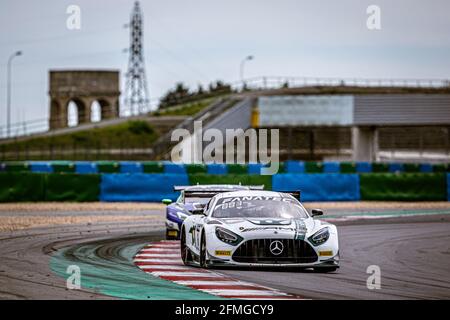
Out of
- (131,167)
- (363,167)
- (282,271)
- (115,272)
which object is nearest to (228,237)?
(282,271)

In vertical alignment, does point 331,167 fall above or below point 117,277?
above

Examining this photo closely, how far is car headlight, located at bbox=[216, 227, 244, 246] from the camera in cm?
1521

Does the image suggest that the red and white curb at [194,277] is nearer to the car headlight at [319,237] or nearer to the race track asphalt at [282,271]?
the race track asphalt at [282,271]

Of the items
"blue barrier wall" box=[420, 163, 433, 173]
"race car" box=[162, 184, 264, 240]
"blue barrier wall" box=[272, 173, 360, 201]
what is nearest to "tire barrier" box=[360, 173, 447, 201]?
"blue barrier wall" box=[272, 173, 360, 201]

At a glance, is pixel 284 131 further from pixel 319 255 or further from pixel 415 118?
pixel 319 255

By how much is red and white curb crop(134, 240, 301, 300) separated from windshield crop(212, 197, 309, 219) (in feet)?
3.36

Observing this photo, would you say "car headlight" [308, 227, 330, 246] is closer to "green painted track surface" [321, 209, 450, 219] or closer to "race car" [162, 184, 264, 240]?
"race car" [162, 184, 264, 240]

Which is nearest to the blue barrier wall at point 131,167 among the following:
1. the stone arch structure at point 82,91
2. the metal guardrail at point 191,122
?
the metal guardrail at point 191,122

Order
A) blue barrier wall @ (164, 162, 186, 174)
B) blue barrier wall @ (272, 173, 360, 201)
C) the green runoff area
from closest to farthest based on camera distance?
1. the green runoff area
2. blue barrier wall @ (272, 173, 360, 201)
3. blue barrier wall @ (164, 162, 186, 174)

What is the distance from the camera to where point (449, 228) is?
83.0 ft

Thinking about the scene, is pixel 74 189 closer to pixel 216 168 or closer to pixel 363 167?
pixel 216 168

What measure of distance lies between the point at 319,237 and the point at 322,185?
→ 22.4 m

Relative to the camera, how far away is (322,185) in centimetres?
3759

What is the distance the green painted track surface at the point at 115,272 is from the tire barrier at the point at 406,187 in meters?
18.6
